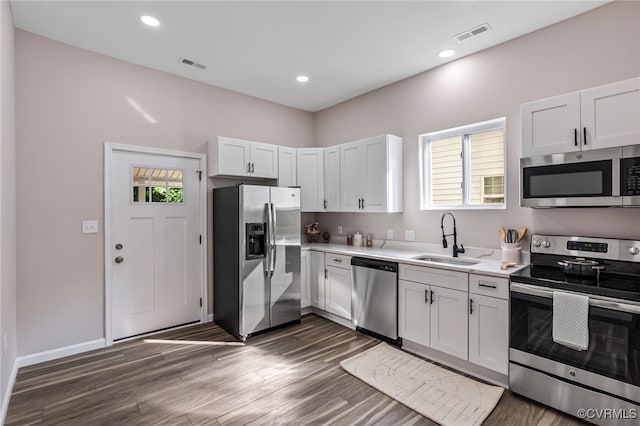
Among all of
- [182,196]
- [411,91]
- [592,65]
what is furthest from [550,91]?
[182,196]

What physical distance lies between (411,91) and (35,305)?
179 inches

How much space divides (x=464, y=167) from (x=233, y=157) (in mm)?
2721

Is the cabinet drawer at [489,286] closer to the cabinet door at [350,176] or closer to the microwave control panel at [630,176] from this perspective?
the microwave control panel at [630,176]

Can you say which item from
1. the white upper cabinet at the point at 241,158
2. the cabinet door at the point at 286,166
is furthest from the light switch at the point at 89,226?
the cabinet door at the point at 286,166

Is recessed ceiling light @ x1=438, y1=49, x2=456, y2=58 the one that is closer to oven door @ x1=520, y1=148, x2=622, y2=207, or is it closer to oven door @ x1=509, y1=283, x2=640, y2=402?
oven door @ x1=520, y1=148, x2=622, y2=207

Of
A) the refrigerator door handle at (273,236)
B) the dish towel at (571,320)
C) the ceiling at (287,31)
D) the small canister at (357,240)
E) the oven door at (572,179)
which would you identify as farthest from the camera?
the small canister at (357,240)

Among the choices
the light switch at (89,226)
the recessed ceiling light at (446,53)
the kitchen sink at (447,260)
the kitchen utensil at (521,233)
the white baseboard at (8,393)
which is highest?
the recessed ceiling light at (446,53)

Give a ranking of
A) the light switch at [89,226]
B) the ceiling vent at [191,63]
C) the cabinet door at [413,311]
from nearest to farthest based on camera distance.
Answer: the cabinet door at [413,311] → the light switch at [89,226] → the ceiling vent at [191,63]

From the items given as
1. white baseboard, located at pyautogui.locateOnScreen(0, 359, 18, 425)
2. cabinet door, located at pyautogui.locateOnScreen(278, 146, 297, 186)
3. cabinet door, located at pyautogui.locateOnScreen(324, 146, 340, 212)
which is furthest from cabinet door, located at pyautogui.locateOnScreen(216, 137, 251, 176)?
white baseboard, located at pyautogui.locateOnScreen(0, 359, 18, 425)

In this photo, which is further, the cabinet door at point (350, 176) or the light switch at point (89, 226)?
the cabinet door at point (350, 176)

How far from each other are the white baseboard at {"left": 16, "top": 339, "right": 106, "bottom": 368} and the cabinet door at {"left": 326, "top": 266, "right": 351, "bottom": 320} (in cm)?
250

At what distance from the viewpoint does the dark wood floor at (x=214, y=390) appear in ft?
7.19

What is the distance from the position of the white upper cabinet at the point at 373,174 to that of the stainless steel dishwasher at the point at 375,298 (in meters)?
0.77

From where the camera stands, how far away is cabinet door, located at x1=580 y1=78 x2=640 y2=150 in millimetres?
2176
